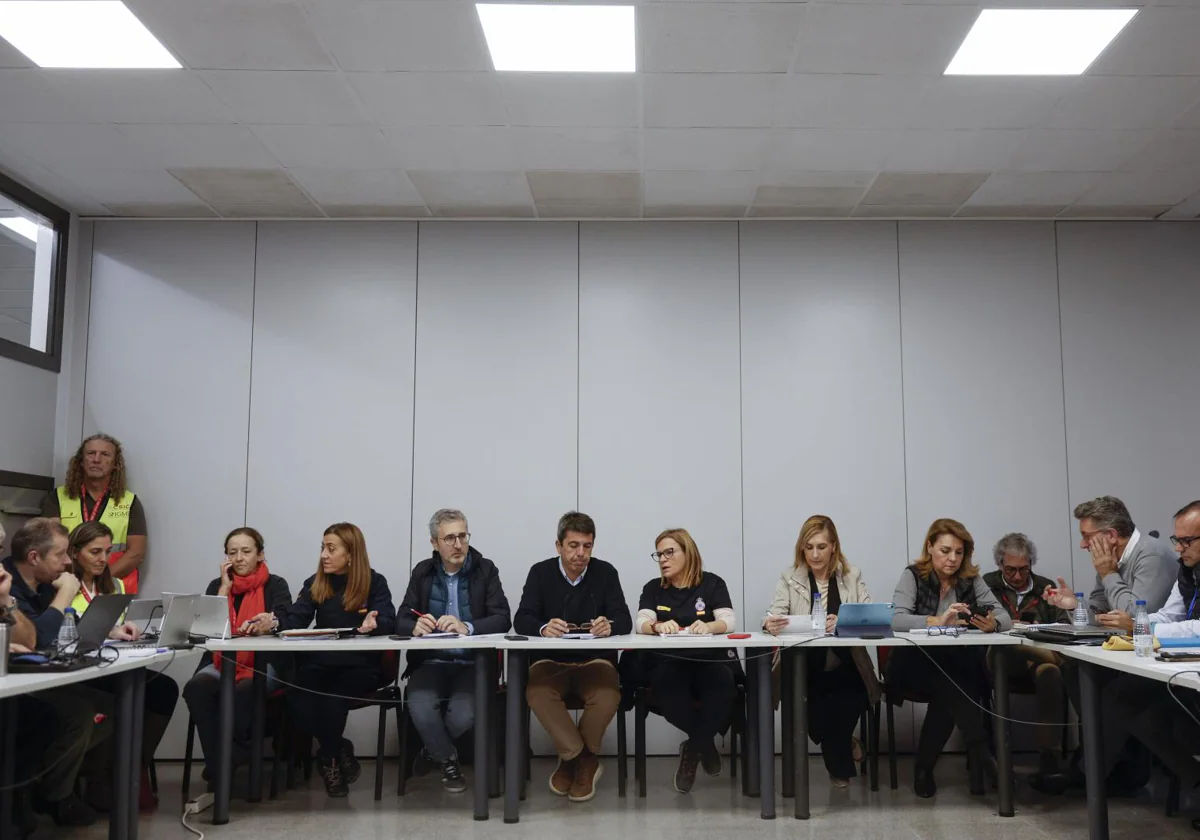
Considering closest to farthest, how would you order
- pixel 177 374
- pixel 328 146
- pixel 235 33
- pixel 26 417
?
1. pixel 235 33
2. pixel 328 146
3. pixel 26 417
4. pixel 177 374

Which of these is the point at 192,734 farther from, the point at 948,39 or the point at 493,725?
the point at 948,39

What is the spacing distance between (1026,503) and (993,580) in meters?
0.72

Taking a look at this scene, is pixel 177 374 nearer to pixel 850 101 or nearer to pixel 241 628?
pixel 241 628

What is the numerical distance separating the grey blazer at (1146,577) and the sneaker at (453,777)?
3029 mm

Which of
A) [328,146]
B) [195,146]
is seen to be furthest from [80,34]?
[328,146]

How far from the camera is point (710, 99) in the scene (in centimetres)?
449

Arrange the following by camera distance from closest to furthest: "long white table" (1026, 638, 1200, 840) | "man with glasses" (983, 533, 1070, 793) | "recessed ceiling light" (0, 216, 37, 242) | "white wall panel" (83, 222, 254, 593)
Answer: "long white table" (1026, 638, 1200, 840)
"man with glasses" (983, 533, 1070, 793)
"recessed ceiling light" (0, 216, 37, 242)
"white wall panel" (83, 222, 254, 593)

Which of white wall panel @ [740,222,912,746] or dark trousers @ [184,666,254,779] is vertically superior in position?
white wall panel @ [740,222,912,746]

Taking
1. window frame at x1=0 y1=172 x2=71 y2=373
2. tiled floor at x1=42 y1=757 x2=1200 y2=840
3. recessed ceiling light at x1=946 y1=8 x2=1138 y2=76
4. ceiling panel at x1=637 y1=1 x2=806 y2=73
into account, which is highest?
recessed ceiling light at x1=946 y1=8 x2=1138 y2=76

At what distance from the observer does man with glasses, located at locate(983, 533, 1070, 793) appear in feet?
15.6

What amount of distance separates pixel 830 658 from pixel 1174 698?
1.40 metres

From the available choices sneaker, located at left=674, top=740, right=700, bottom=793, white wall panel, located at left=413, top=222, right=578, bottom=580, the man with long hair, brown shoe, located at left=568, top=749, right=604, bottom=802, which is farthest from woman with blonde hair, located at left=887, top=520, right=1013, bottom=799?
the man with long hair

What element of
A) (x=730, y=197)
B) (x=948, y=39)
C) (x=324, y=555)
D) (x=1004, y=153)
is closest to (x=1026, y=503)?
(x=1004, y=153)

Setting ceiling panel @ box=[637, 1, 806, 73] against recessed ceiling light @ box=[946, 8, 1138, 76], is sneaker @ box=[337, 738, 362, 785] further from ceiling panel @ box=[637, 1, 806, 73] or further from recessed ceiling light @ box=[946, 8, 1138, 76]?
recessed ceiling light @ box=[946, 8, 1138, 76]
